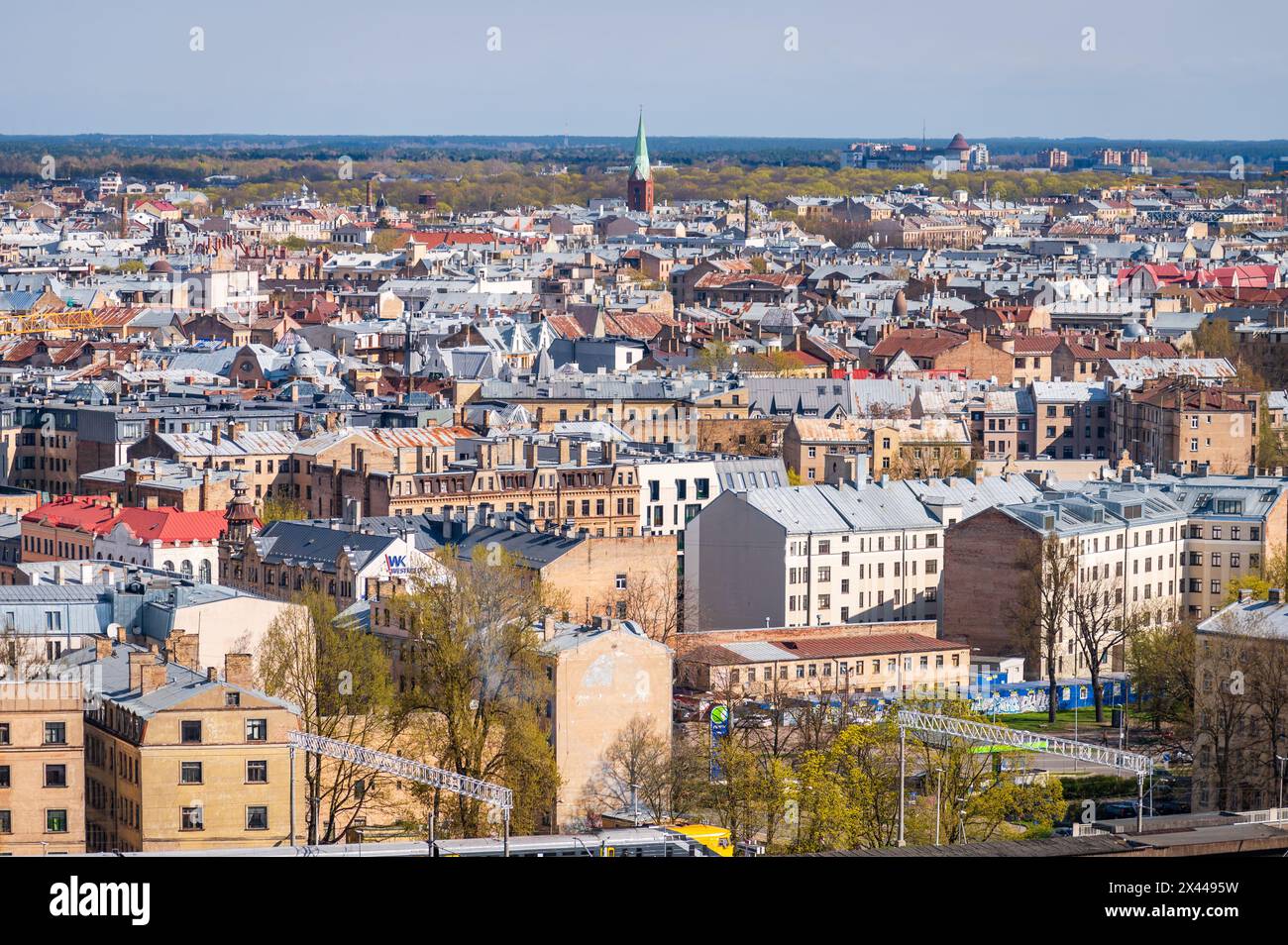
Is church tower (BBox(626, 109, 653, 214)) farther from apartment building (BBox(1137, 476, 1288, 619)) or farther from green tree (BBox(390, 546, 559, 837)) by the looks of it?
green tree (BBox(390, 546, 559, 837))

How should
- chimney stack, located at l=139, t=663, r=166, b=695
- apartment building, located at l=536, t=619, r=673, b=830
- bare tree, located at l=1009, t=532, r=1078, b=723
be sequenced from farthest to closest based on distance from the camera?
bare tree, located at l=1009, t=532, r=1078, b=723, apartment building, located at l=536, t=619, r=673, b=830, chimney stack, located at l=139, t=663, r=166, b=695

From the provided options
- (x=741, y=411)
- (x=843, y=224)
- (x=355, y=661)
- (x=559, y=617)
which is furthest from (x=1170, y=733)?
(x=843, y=224)

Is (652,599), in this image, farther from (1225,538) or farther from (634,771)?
(1225,538)

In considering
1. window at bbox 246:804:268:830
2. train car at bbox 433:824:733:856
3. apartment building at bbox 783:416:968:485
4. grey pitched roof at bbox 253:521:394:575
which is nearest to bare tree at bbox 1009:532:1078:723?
grey pitched roof at bbox 253:521:394:575

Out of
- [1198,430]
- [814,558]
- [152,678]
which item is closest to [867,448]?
[1198,430]

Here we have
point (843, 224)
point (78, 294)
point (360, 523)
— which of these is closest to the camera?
point (360, 523)

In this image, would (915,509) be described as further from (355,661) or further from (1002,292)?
(1002,292)
